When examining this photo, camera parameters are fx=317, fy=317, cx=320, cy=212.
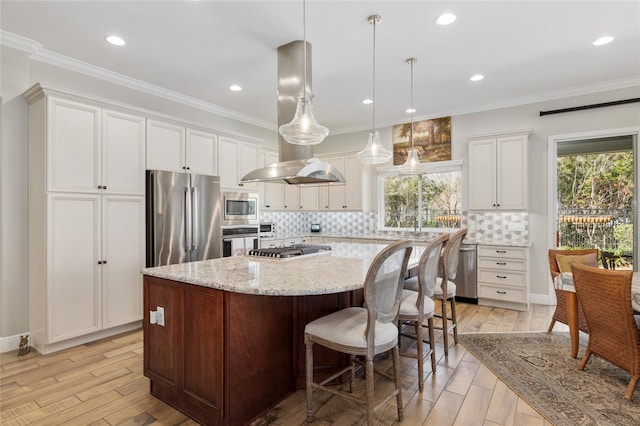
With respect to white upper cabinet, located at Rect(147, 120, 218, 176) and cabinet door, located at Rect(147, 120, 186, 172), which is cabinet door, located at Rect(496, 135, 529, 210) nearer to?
white upper cabinet, located at Rect(147, 120, 218, 176)

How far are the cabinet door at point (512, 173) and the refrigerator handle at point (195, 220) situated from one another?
4.17 meters

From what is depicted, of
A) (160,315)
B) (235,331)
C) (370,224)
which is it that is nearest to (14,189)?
(160,315)

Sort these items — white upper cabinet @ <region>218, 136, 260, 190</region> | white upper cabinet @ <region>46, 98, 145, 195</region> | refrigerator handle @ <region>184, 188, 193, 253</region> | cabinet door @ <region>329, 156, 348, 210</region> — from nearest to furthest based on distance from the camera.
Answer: white upper cabinet @ <region>46, 98, 145, 195</region> → refrigerator handle @ <region>184, 188, 193, 253</region> → white upper cabinet @ <region>218, 136, 260, 190</region> → cabinet door @ <region>329, 156, 348, 210</region>

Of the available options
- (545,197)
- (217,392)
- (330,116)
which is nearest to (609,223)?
(545,197)

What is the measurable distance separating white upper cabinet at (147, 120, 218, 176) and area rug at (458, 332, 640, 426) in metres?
3.75

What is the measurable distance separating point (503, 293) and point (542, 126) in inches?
96.3

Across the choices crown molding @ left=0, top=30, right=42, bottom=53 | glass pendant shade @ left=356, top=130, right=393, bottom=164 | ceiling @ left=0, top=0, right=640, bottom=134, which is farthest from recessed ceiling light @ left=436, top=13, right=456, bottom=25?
crown molding @ left=0, top=30, right=42, bottom=53

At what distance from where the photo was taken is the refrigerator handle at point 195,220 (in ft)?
13.0

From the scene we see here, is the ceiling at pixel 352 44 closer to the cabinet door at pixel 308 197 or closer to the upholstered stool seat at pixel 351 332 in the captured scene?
the cabinet door at pixel 308 197

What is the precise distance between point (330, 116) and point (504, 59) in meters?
2.78

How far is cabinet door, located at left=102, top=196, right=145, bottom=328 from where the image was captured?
10.9ft

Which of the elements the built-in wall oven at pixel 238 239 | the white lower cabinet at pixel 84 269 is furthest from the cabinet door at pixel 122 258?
the built-in wall oven at pixel 238 239

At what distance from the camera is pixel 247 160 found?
490cm

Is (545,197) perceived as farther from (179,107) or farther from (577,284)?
(179,107)
